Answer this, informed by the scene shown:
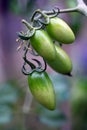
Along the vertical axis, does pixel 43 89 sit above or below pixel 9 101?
above

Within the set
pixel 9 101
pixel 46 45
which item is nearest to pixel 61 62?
pixel 46 45

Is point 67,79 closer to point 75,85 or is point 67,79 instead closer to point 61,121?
point 75,85

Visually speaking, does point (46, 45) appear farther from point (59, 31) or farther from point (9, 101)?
point (9, 101)

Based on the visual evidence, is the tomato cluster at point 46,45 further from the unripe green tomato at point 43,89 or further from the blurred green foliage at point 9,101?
the blurred green foliage at point 9,101

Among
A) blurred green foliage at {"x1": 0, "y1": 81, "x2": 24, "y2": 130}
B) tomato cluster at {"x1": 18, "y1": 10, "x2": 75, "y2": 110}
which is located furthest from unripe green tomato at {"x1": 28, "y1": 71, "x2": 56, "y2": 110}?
blurred green foliage at {"x1": 0, "y1": 81, "x2": 24, "y2": 130}

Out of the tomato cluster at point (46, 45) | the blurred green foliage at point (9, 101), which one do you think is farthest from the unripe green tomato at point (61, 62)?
the blurred green foliage at point (9, 101)

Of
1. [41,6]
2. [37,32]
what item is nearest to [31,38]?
[37,32]
